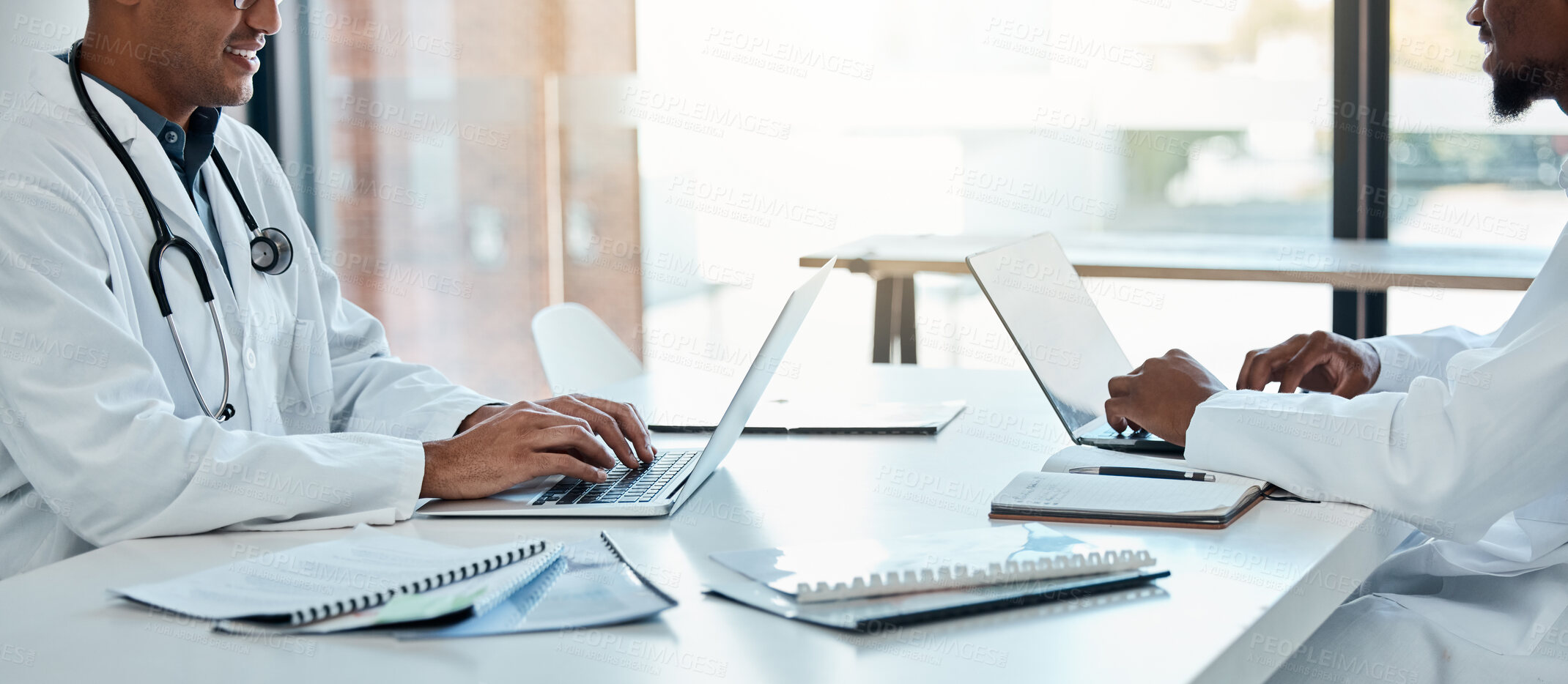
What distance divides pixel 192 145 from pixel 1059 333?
42.1 inches

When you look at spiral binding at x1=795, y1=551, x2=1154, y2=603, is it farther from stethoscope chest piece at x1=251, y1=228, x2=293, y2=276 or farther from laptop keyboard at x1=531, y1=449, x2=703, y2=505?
stethoscope chest piece at x1=251, y1=228, x2=293, y2=276

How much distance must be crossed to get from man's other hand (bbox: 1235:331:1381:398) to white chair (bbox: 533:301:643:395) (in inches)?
45.6

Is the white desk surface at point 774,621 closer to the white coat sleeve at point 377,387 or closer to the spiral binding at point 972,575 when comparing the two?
the spiral binding at point 972,575

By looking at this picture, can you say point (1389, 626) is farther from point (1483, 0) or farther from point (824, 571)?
point (1483, 0)

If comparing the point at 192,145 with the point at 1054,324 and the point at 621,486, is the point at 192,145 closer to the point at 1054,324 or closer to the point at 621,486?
the point at 621,486

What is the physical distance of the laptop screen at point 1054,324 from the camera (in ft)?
4.70

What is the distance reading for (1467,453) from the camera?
115 cm

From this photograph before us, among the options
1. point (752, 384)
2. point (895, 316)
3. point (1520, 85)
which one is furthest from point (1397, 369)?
point (895, 316)

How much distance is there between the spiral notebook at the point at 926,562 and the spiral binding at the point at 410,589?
0.16 meters

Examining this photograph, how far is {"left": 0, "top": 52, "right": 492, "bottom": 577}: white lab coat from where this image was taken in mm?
1095

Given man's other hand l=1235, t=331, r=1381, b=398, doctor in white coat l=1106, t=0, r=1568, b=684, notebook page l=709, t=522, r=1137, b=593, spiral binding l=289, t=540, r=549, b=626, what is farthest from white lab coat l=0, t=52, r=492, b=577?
man's other hand l=1235, t=331, r=1381, b=398

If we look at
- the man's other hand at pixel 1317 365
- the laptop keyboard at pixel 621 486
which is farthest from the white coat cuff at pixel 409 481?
the man's other hand at pixel 1317 365

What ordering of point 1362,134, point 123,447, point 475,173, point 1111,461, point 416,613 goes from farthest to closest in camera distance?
point 475,173 → point 1362,134 → point 1111,461 → point 123,447 → point 416,613

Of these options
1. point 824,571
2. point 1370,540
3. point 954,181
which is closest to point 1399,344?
point 1370,540
